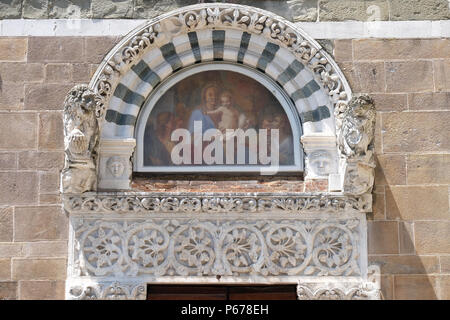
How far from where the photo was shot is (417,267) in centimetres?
759

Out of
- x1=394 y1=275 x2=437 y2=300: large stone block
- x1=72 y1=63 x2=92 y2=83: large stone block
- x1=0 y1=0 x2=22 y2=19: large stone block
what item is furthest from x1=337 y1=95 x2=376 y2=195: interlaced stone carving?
x1=0 y1=0 x2=22 y2=19: large stone block

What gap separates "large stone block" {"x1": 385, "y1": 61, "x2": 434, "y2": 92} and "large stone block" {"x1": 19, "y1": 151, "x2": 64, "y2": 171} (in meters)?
2.90

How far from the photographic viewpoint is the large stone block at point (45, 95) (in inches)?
315

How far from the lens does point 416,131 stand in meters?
7.90

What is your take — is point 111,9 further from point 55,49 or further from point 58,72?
point 58,72

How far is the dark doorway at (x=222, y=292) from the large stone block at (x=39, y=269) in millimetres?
764

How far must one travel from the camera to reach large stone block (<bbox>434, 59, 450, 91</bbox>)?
800cm

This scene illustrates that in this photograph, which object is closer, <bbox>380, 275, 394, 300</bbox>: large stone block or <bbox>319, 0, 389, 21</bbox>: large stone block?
<bbox>380, 275, 394, 300</bbox>: large stone block

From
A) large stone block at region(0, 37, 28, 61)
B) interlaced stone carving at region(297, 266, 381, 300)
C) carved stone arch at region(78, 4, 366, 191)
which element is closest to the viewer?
interlaced stone carving at region(297, 266, 381, 300)

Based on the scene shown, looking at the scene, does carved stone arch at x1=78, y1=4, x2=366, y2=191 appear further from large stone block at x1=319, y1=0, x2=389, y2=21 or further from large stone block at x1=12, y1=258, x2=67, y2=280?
large stone block at x1=12, y1=258, x2=67, y2=280

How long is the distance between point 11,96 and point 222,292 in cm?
250

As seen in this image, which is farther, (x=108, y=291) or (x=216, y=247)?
(x=216, y=247)

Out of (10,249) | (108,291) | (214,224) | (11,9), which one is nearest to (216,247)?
(214,224)
